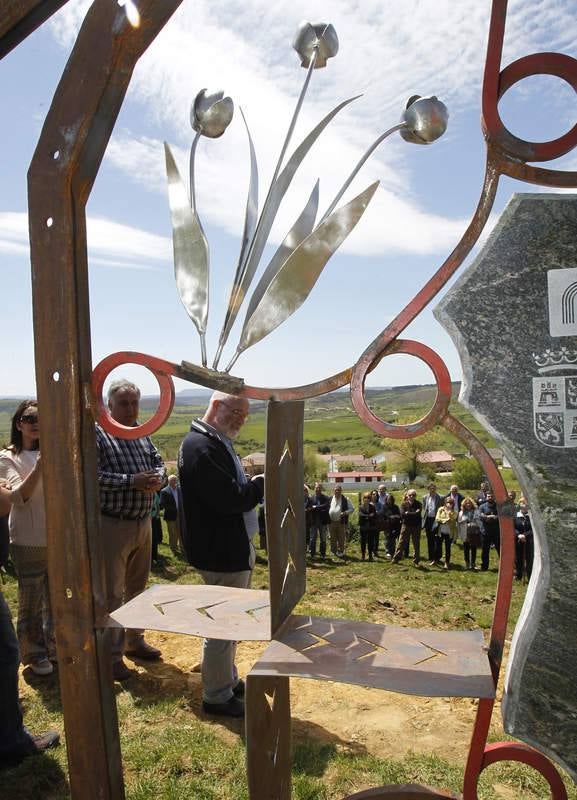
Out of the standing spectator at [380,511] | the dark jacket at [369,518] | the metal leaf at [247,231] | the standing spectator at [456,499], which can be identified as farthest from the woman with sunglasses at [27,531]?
the standing spectator at [456,499]

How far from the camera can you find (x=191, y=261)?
2322 mm

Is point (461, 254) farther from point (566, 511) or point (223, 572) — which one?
point (223, 572)

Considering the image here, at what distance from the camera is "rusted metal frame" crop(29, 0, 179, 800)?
218 cm

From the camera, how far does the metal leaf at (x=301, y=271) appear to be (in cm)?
214

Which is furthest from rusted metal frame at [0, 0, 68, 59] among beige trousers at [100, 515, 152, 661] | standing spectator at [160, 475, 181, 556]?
standing spectator at [160, 475, 181, 556]

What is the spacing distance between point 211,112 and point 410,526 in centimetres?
906

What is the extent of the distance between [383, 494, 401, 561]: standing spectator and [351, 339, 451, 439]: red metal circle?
8859mm

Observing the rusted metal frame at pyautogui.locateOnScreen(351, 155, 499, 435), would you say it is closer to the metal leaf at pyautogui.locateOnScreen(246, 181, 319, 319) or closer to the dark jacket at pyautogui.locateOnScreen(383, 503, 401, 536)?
the metal leaf at pyautogui.locateOnScreen(246, 181, 319, 319)

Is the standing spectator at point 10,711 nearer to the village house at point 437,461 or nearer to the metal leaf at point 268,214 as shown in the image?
the metal leaf at point 268,214

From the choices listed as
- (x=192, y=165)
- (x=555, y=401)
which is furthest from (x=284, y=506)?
(x=192, y=165)

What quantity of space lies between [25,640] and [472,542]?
24.5 ft

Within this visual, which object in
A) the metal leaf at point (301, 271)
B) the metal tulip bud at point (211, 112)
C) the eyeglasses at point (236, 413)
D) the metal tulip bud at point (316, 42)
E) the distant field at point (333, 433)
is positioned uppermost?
the metal tulip bud at point (316, 42)

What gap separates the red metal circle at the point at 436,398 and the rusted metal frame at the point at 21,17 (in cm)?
173

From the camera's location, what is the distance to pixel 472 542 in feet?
32.3
